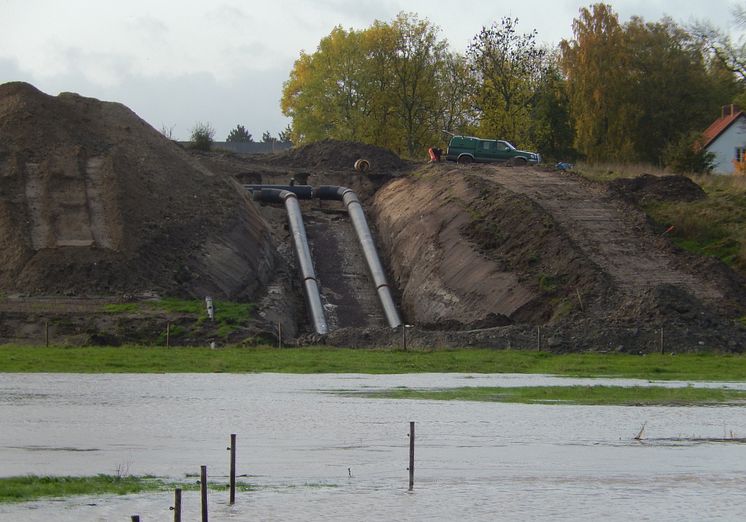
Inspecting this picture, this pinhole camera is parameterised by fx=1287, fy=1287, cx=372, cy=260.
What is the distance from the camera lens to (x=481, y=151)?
8169cm

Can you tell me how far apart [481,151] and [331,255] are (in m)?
18.8

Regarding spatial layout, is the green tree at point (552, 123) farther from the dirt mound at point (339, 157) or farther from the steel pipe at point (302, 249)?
the steel pipe at point (302, 249)

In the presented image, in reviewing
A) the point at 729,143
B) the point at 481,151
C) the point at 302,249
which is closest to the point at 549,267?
the point at 302,249

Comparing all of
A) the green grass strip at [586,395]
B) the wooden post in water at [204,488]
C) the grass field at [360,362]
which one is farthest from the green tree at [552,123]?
the wooden post in water at [204,488]

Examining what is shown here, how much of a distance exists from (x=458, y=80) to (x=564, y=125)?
67.3 feet

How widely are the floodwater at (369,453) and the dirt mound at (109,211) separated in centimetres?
2289

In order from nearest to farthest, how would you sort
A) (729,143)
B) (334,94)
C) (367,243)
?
(367,243), (729,143), (334,94)

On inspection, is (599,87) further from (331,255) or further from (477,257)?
(477,257)

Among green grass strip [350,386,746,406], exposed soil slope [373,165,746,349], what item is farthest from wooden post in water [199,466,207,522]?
exposed soil slope [373,165,746,349]

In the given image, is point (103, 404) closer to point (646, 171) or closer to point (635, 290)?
point (635, 290)

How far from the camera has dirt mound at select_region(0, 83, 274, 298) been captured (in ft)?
181

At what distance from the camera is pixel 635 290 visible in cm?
5178

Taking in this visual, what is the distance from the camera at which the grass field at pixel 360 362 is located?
→ 39688mm

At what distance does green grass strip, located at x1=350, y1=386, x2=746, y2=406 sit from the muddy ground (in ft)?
37.9
